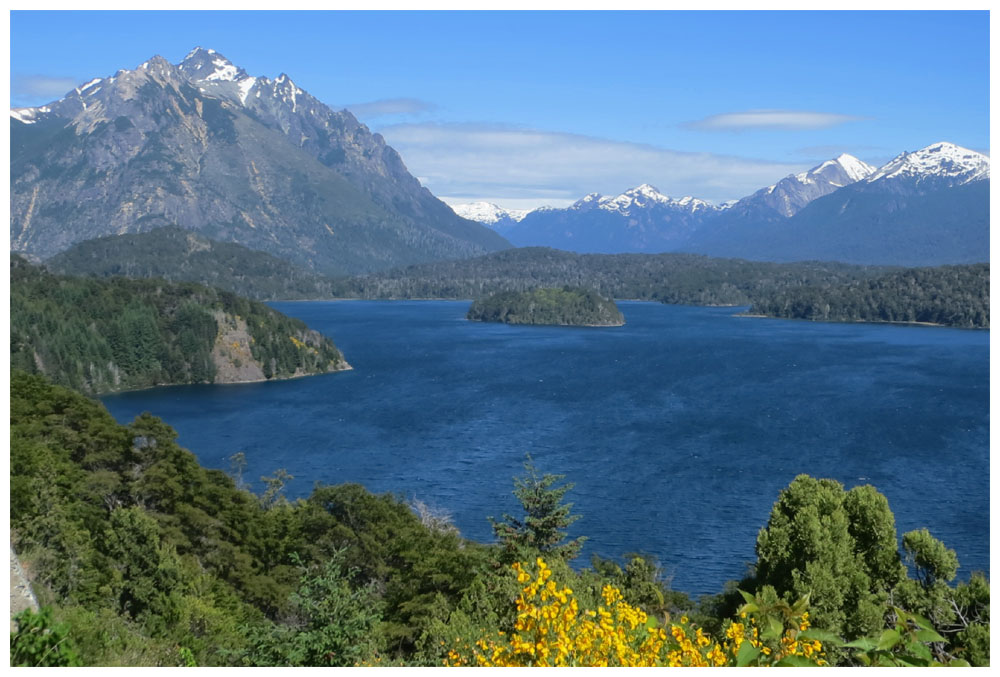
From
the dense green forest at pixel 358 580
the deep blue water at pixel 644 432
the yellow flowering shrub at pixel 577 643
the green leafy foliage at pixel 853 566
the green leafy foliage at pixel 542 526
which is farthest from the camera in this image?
the deep blue water at pixel 644 432

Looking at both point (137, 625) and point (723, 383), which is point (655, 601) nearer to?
point (137, 625)

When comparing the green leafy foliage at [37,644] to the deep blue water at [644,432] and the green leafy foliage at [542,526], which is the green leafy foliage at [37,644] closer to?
the green leafy foliage at [542,526]

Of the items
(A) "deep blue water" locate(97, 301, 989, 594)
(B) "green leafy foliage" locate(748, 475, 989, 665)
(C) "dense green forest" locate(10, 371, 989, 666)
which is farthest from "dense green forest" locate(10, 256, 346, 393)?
(B) "green leafy foliage" locate(748, 475, 989, 665)

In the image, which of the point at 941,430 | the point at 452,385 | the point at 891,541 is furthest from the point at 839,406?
the point at 891,541

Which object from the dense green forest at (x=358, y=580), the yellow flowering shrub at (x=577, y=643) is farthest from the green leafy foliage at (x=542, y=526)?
the yellow flowering shrub at (x=577, y=643)

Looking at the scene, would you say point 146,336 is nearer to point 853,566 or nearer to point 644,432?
point 644,432
